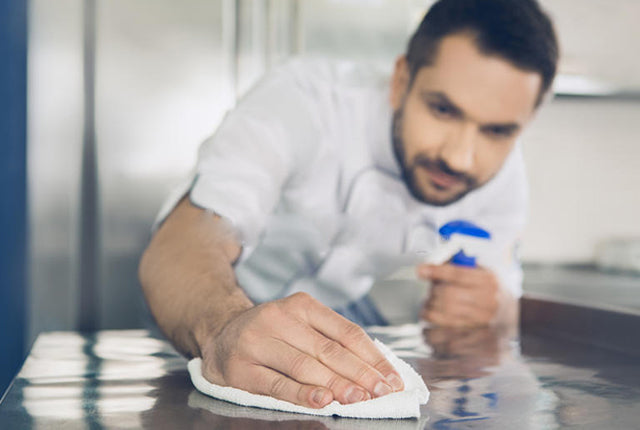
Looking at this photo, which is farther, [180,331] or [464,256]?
[464,256]

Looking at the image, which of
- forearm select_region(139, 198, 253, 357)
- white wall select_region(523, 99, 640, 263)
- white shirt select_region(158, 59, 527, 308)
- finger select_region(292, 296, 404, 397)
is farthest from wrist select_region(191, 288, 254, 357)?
white wall select_region(523, 99, 640, 263)

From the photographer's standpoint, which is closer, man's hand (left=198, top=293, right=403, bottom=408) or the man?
man's hand (left=198, top=293, right=403, bottom=408)

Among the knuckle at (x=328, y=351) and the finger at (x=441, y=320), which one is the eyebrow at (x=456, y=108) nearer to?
the finger at (x=441, y=320)

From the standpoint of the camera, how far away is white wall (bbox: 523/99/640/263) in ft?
8.90

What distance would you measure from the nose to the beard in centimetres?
2

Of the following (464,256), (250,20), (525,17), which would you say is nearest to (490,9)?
(525,17)

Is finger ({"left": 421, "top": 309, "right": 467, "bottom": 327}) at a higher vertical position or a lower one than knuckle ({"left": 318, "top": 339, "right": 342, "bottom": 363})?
lower

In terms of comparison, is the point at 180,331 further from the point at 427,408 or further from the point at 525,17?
the point at 525,17

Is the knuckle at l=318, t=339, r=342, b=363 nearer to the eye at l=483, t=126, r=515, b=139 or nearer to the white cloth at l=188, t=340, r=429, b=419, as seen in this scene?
the white cloth at l=188, t=340, r=429, b=419

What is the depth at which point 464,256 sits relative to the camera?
1.21m

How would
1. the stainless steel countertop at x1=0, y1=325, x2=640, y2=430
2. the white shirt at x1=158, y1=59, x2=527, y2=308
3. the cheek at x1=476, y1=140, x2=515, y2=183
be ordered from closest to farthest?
the stainless steel countertop at x1=0, y1=325, x2=640, y2=430, the white shirt at x1=158, y1=59, x2=527, y2=308, the cheek at x1=476, y1=140, x2=515, y2=183

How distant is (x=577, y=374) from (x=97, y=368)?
49cm

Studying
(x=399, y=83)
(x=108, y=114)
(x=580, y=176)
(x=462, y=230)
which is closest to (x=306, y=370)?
(x=462, y=230)

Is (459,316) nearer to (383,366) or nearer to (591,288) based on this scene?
(383,366)
